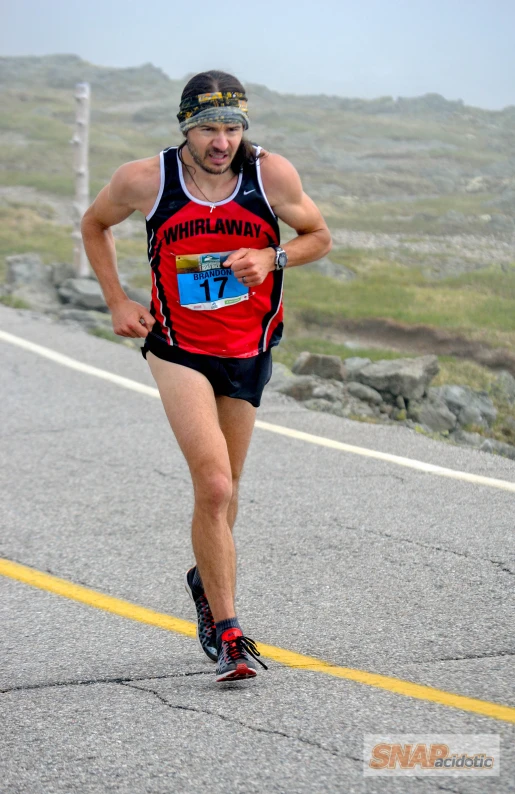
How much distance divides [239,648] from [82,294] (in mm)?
8903

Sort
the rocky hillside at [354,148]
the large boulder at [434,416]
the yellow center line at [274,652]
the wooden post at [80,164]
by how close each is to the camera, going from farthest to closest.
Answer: the rocky hillside at [354,148] → the wooden post at [80,164] → the large boulder at [434,416] → the yellow center line at [274,652]

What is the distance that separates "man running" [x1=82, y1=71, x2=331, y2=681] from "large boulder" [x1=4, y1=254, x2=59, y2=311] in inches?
323

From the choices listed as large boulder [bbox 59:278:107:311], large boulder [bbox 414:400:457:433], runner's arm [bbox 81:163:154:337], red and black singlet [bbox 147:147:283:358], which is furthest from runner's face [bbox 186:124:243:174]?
large boulder [bbox 59:278:107:311]

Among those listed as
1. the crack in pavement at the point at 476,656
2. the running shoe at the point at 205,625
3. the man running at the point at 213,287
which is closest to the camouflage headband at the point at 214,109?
the man running at the point at 213,287

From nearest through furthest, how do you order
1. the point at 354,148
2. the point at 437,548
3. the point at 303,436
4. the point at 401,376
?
the point at 437,548 < the point at 303,436 < the point at 401,376 < the point at 354,148

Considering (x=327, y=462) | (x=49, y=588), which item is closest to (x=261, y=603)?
(x=49, y=588)

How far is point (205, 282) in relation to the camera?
435 centimetres

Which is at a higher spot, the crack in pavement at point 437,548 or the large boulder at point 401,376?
the crack in pavement at point 437,548

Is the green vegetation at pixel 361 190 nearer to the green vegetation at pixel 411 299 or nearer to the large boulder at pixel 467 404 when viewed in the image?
the green vegetation at pixel 411 299

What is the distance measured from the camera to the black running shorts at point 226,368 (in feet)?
14.4

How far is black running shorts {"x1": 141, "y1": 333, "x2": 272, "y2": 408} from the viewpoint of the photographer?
4.40m

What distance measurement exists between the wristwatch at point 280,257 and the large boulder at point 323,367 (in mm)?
5647

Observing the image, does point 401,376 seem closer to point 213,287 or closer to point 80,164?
point 213,287

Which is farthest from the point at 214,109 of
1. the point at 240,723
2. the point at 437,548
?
the point at 437,548
